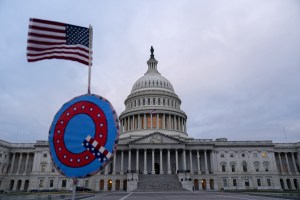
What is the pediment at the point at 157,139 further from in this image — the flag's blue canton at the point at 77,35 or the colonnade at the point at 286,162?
the flag's blue canton at the point at 77,35

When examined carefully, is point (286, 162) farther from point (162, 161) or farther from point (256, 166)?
point (162, 161)

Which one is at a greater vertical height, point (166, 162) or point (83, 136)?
point (166, 162)

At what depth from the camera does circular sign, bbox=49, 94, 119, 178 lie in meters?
6.34

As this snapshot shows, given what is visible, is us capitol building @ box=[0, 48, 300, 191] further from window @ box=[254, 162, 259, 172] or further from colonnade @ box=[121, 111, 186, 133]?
window @ box=[254, 162, 259, 172]

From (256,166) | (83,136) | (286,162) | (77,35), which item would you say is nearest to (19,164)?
(256,166)

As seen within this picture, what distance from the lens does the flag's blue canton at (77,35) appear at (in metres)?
12.7

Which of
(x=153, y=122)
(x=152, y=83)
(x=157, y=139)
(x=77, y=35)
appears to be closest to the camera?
(x=77, y=35)

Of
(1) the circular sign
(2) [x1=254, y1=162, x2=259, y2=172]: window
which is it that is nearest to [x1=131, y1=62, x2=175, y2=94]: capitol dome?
(2) [x1=254, y1=162, x2=259, y2=172]: window

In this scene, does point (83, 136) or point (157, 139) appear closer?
point (83, 136)

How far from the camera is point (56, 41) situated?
42.3 feet

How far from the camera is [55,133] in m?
6.92

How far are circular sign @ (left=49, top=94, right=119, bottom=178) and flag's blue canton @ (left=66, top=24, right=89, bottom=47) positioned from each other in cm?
648

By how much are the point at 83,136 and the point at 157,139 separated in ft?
239

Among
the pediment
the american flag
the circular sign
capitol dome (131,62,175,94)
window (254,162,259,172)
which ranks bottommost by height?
the circular sign
